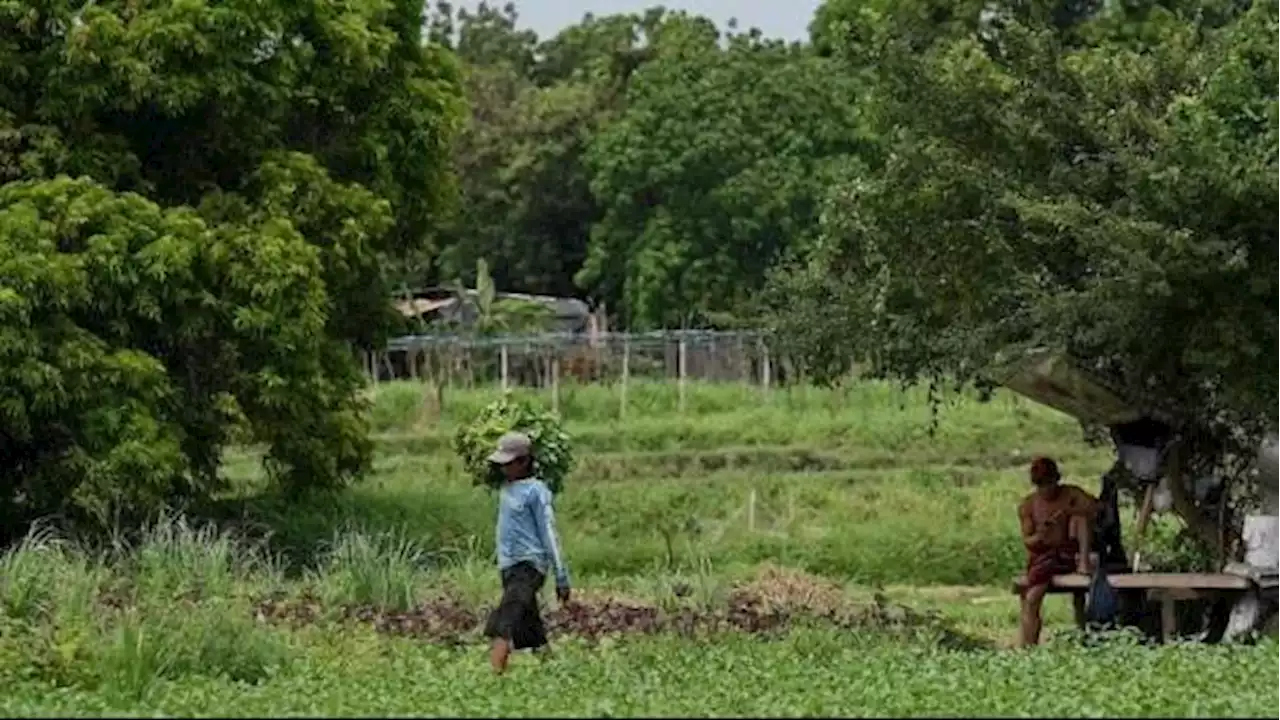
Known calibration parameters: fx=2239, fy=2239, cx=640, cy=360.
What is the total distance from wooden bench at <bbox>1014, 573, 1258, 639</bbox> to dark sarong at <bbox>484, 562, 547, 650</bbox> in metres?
3.89

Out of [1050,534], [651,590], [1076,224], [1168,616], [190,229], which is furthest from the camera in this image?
[190,229]

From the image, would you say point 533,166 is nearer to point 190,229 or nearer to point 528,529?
point 190,229

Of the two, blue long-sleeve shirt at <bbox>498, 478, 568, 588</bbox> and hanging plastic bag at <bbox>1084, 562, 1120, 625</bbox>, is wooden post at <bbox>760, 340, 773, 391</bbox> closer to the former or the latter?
hanging plastic bag at <bbox>1084, 562, 1120, 625</bbox>

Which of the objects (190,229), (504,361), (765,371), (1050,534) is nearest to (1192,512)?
(1050,534)

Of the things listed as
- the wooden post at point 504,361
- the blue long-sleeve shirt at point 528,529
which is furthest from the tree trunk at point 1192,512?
the wooden post at point 504,361

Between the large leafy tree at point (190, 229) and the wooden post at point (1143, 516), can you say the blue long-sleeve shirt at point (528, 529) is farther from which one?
the large leafy tree at point (190, 229)

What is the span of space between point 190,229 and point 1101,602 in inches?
368

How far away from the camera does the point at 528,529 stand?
1250 centimetres

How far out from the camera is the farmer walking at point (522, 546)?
487 inches

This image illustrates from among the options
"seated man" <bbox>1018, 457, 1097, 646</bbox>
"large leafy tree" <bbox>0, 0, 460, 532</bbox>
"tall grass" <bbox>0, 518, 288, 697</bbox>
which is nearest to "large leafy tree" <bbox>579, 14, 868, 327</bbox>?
"large leafy tree" <bbox>0, 0, 460, 532</bbox>

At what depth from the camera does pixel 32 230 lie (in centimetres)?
1908

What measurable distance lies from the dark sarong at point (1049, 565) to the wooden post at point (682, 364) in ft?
66.8

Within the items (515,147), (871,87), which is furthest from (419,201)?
(515,147)

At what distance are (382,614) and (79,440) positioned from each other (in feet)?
16.9
